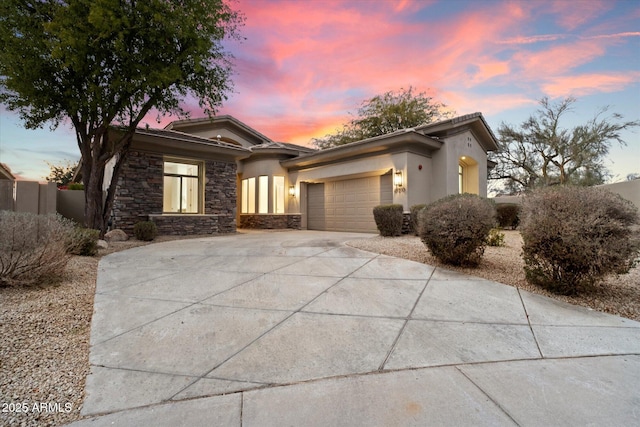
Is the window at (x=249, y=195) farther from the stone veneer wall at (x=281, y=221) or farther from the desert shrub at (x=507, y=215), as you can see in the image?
the desert shrub at (x=507, y=215)

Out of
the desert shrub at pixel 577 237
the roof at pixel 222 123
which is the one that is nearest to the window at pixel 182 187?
the roof at pixel 222 123

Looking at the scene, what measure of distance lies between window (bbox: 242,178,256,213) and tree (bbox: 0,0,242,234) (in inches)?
244

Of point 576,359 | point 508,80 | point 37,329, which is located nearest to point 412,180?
point 508,80

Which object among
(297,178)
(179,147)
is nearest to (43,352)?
(179,147)

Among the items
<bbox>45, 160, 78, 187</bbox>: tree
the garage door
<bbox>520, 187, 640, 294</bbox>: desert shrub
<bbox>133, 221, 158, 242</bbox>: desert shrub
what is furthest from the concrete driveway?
<bbox>45, 160, 78, 187</bbox>: tree

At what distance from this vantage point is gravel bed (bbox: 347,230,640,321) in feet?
11.0

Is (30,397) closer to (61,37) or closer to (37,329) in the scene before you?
(37,329)

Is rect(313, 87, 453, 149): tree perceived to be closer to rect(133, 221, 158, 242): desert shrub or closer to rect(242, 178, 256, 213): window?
rect(242, 178, 256, 213): window

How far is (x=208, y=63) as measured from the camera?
349 inches

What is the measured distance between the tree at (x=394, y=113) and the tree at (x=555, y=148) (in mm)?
4884

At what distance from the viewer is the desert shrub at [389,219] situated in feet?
28.7

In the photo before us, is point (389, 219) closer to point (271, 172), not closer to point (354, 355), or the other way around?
point (354, 355)

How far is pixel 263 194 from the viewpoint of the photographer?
46.9 feet

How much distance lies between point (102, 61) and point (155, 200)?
430 centimetres
